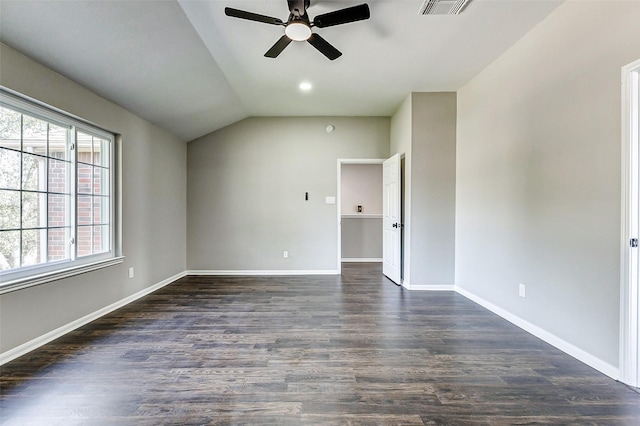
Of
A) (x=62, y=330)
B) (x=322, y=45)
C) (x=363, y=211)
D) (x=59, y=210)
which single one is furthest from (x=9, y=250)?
(x=363, y=211)

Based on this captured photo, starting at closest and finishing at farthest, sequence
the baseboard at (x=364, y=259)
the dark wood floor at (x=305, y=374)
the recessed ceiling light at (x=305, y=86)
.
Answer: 1. the dark wood floor at (x=305, y=374)
2. the recessed ceiling light at (x=305, y=86)
3. the baseboard at (x=364, y=259)

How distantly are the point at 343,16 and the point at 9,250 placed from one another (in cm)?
319

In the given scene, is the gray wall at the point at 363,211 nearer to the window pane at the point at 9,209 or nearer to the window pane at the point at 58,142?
the window pane at the point at 58,142

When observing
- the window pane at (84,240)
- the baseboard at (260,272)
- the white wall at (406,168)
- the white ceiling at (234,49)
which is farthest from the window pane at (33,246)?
the white wall at (406,168)

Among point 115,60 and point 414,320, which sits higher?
point 115,60

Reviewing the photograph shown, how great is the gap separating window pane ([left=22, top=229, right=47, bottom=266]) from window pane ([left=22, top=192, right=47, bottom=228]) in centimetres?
6

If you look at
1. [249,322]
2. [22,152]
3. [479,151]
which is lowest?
[249,322]

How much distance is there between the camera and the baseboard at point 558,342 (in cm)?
194

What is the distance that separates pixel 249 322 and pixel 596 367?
2.91 m

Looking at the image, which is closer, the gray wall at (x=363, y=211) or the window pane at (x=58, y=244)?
the window pane at (x=58, y=244)

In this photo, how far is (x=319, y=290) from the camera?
4059 mm

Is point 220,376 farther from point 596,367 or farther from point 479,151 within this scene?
point 479,151

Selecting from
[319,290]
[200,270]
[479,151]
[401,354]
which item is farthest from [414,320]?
[200,270]

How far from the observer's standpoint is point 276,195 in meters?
5.04
